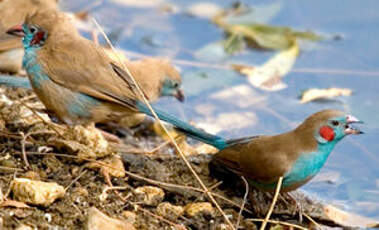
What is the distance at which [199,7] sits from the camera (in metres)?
8.88

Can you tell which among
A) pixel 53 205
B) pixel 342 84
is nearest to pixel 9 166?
pixel 53 205

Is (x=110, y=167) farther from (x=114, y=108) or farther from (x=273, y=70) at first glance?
(x=273, y=70)

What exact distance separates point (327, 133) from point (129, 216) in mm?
1323

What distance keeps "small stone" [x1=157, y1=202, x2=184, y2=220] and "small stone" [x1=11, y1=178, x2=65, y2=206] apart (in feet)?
1.94

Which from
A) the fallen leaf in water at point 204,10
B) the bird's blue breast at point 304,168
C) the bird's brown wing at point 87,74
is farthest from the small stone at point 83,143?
the fallen leaf in water at point 204,10

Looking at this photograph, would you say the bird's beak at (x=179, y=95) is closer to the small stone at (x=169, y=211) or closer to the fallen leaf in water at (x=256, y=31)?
the fallen leaf in water at (x=256, y=31)

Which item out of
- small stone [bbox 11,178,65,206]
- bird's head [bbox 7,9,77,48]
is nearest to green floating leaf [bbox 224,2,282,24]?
bird's head [bbox 7,9,77,48]

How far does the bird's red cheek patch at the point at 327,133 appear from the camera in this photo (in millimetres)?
4844

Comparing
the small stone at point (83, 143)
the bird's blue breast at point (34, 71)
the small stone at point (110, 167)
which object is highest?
the bird's blue breast at point (34, 71)

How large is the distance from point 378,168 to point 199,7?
355 centimetres

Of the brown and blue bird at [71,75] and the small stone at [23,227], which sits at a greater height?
the brown and blue bird at [71,75]

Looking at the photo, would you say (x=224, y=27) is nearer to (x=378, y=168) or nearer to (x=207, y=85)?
(x=207, y=85)

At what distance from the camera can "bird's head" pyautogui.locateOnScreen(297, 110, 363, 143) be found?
482 cm

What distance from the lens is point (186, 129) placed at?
5160mm
